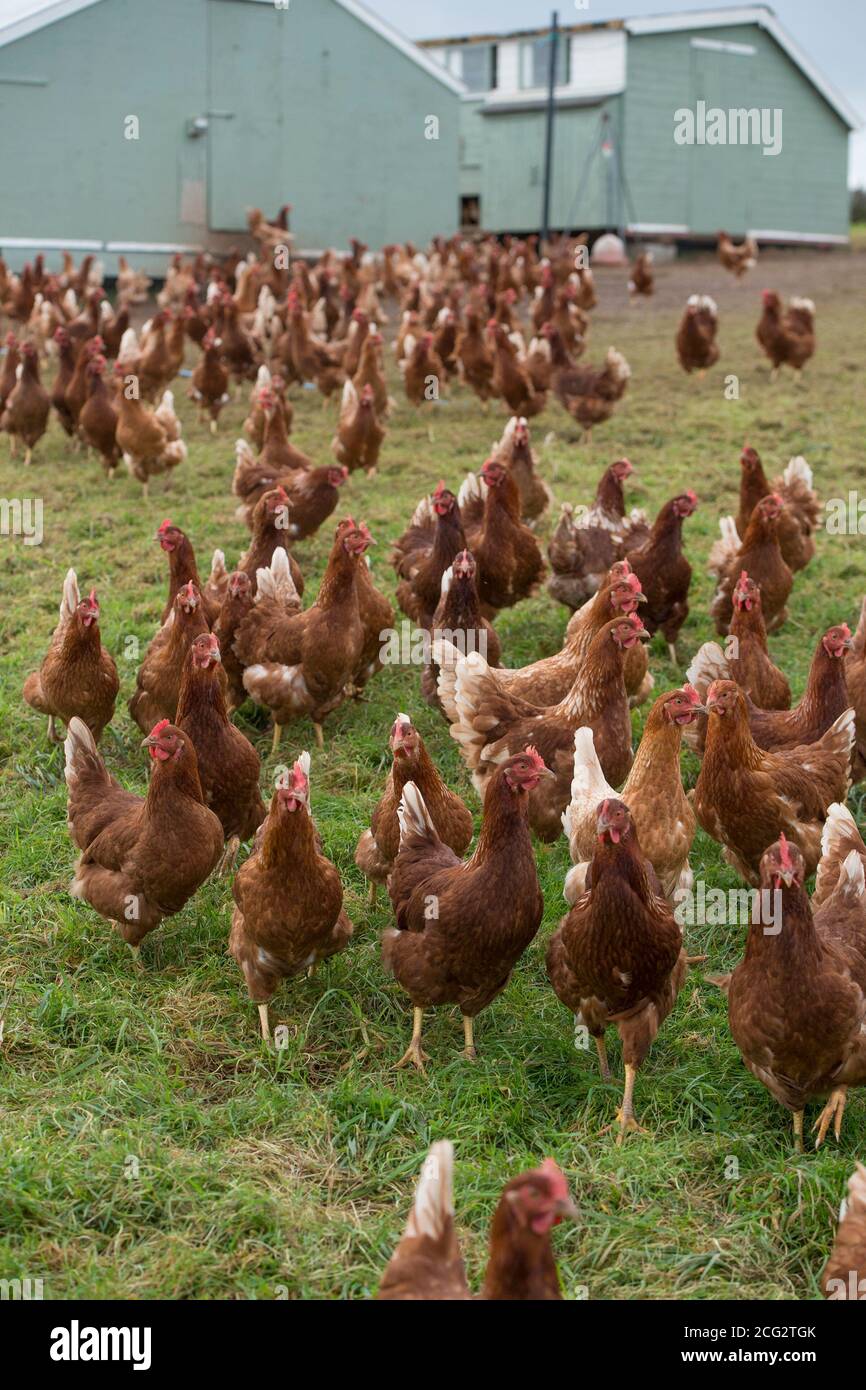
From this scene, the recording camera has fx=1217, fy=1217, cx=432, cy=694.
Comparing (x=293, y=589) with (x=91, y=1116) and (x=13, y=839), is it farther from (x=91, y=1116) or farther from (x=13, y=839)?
(x=91, y=1116)

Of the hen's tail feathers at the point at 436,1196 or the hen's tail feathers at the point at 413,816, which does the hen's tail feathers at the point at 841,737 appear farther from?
the hen's tail feathers at the point at 436,1196

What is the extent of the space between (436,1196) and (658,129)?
28692 millimetres

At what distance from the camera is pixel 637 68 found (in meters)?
26.9

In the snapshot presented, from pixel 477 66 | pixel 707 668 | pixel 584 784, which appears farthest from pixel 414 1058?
pixel 477 66

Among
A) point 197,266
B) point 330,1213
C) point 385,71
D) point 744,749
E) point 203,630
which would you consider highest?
point 385,71

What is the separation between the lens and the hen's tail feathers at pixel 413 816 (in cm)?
445

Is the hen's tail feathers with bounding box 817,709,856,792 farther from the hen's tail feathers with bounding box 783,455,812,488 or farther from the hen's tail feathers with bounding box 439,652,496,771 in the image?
the hen's tail feathers with bounding box 783,455,812,488

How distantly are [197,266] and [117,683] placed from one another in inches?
607

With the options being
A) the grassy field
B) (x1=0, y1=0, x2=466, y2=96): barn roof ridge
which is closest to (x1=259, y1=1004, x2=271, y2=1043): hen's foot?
the grassy field

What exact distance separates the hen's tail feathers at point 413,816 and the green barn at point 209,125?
18658 mm

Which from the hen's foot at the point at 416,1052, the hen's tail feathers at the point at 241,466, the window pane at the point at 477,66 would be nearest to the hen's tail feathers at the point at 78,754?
the hen's foot at the point at 416,1052

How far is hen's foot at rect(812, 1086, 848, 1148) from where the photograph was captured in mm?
3877

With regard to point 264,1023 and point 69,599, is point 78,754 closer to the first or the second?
point 69,599
